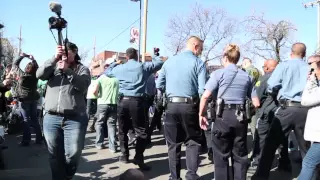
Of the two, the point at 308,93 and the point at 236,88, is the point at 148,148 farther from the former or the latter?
the point at 308,93

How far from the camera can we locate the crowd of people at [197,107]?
3811 millimetres

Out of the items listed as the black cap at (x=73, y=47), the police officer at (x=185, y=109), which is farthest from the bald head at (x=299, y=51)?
the black cap at (x=73, y=47)

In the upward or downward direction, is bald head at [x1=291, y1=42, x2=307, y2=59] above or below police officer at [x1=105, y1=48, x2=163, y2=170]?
above

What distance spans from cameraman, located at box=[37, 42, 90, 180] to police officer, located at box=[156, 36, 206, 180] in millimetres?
1307

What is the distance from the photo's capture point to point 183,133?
473cm

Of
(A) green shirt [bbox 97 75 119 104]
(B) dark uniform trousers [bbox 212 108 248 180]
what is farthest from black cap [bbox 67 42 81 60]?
(A) green shirt [bbox 97 75 119 104]

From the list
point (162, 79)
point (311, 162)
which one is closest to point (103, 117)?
point (162, 79)

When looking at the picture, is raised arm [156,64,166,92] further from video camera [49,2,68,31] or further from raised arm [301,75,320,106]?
raised arm [301,75,320,106]

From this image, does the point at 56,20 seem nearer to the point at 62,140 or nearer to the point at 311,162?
the point at 62,140

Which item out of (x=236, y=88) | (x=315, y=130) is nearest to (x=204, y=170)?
(x=236, y=88)

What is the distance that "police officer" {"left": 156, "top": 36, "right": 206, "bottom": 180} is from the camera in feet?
15.0

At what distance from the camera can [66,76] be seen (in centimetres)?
379

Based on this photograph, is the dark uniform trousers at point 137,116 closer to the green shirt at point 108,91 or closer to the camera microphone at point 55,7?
the green shirt at point 108,91

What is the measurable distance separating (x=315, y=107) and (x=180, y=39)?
2222cm
